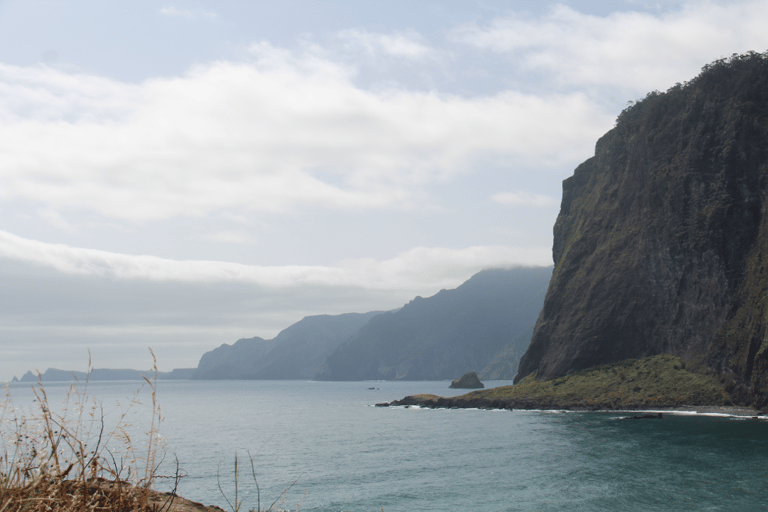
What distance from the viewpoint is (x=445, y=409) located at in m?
113

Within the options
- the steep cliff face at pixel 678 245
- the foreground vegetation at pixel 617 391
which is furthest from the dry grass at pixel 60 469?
the foreground vegetation at pixel 617 391

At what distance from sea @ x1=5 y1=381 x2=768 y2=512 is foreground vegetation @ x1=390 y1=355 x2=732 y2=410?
8.76 m

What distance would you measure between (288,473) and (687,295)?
86.5 meters

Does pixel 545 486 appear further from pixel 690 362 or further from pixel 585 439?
pixel 690 362

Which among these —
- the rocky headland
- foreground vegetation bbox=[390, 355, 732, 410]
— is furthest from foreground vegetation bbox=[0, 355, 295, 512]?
foreground vegetation bbox=[390, 355, 732, 410]

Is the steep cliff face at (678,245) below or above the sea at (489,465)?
above

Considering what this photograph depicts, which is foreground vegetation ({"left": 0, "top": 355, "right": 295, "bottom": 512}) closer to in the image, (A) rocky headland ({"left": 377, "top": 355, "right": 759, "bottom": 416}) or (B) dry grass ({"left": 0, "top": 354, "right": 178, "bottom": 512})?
(B) dry grass ({"left": 0, "top": 354, "right": 178, "bottom": 512})

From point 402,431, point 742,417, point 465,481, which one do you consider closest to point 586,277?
point 742,417

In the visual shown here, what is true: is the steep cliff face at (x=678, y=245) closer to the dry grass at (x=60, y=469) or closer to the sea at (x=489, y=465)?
the sea at (x=489, y=465)

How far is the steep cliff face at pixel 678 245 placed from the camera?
3460 inches

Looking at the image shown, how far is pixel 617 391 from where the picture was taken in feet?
318

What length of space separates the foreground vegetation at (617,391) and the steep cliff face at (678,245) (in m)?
2.99

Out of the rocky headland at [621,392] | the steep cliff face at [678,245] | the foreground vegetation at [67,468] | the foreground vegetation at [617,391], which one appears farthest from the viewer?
the steep cliff face at [678,245]

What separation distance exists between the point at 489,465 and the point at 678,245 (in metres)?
77.3
